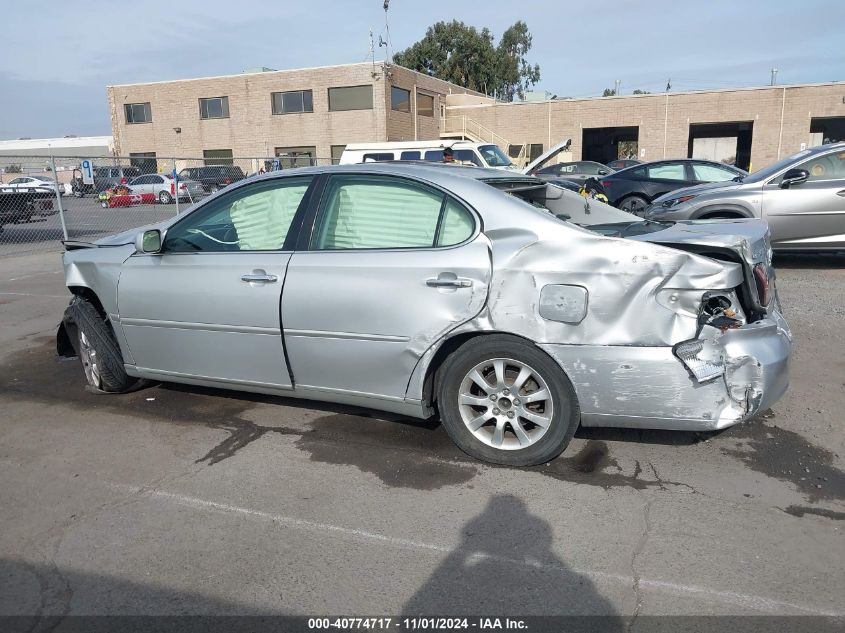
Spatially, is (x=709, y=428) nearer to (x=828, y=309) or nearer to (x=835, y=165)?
(x=828, y=309)

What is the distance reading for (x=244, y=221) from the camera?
14.8ft

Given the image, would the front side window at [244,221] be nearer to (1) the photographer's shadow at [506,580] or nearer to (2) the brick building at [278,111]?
(1) the photographer's shadow at [506,580]

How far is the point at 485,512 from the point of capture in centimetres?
336

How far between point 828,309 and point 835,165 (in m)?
2.82

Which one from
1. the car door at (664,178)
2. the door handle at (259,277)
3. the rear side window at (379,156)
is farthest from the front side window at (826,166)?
the rear side window at (379,156)

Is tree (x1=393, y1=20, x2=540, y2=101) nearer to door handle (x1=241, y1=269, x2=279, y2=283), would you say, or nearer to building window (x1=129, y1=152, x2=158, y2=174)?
building window (x1=129, y1=152, x2=158, y2=174)

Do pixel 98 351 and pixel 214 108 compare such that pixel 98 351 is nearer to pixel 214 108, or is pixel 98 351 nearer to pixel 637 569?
pixel 637 569

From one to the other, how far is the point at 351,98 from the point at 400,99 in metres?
2.79

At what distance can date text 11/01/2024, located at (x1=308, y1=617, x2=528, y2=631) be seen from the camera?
101 inches

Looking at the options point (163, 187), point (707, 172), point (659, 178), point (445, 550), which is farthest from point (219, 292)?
point (163, 187)

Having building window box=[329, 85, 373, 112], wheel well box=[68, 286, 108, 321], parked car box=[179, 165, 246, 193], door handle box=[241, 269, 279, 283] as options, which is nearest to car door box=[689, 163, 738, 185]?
door handle box=[241, 269, 279, 283]

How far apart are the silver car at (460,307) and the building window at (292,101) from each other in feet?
111

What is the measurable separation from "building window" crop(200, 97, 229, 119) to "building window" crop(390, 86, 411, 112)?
10011mm

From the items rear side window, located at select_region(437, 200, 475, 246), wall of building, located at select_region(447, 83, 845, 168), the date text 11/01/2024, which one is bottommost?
the date text 11/01/2024
